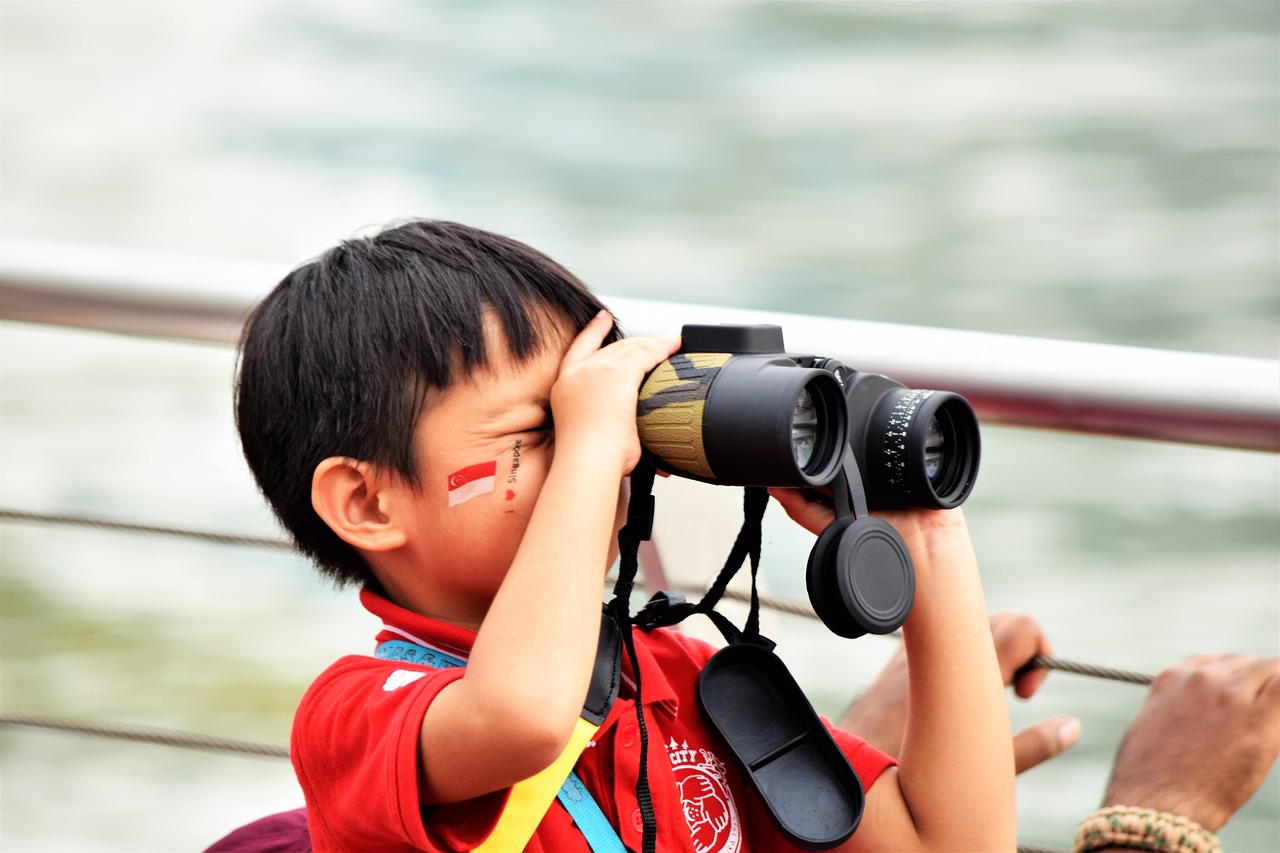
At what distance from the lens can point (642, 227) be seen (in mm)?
4984

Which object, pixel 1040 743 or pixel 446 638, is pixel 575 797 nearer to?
pixel 446 638

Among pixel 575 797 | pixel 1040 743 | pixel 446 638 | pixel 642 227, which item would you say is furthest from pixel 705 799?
pixel 642 227

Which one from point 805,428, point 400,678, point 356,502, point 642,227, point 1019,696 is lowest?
point 1019,696

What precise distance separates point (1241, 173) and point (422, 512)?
13.8 feet

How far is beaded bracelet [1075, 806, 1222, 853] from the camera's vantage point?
1519 millimetres

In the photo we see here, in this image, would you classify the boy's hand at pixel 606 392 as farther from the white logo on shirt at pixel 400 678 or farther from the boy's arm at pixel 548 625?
the white logo on shirt at pixel 400 678

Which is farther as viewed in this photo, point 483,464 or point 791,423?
point 483,464

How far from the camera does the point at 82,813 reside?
3488 mm

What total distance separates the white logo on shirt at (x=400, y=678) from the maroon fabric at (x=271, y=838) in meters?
0.40

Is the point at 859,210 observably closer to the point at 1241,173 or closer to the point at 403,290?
the point at 1241,173

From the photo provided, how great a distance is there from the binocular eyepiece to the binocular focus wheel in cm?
4

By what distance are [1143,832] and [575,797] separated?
2.26 ft

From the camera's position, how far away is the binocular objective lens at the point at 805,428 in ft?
3.52

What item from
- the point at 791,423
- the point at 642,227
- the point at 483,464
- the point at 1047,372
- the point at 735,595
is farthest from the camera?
the point at 642,227
